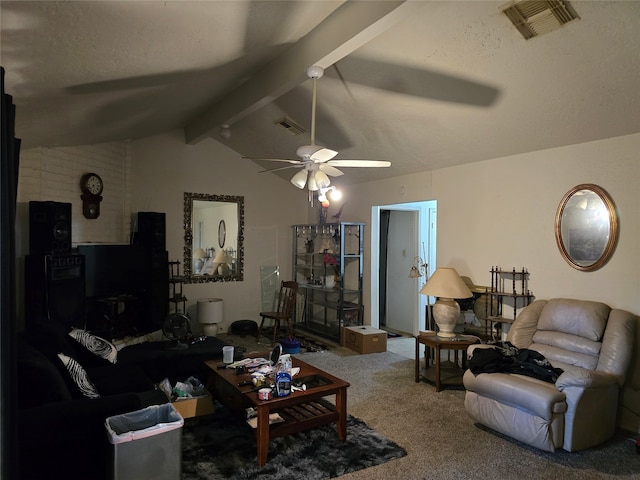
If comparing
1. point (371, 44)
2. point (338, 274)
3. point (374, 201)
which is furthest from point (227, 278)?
point (371, 44)

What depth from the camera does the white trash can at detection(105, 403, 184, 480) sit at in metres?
2.06

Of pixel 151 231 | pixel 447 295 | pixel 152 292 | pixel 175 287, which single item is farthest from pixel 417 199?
pixel 175 287

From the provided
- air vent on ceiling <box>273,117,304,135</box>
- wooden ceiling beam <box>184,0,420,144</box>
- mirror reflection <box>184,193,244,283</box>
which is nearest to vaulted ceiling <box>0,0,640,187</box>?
wooden ceiling beam <box>184,0,420,144</box>

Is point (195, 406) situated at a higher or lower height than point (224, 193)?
lower

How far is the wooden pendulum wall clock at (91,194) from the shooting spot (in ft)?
15.8

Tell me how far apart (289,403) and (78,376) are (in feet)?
4.38

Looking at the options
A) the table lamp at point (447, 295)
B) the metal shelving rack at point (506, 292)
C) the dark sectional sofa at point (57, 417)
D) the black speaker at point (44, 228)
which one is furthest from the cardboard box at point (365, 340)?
the black speaker at point (44, 228)

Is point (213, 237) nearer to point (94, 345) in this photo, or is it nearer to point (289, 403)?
point (94, 345)

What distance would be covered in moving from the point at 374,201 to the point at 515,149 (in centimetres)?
225

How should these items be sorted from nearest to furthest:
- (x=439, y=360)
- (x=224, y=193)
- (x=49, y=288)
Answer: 1. (x=49, y=288)
2. (x=439, y=360)
3. (x=224, y=193)

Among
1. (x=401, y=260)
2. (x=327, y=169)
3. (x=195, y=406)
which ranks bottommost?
(x=195, y=406)

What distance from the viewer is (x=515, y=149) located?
4.01 metres

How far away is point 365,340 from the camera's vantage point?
201 inches

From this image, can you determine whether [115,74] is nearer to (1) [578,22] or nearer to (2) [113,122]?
(2) [113,122]
